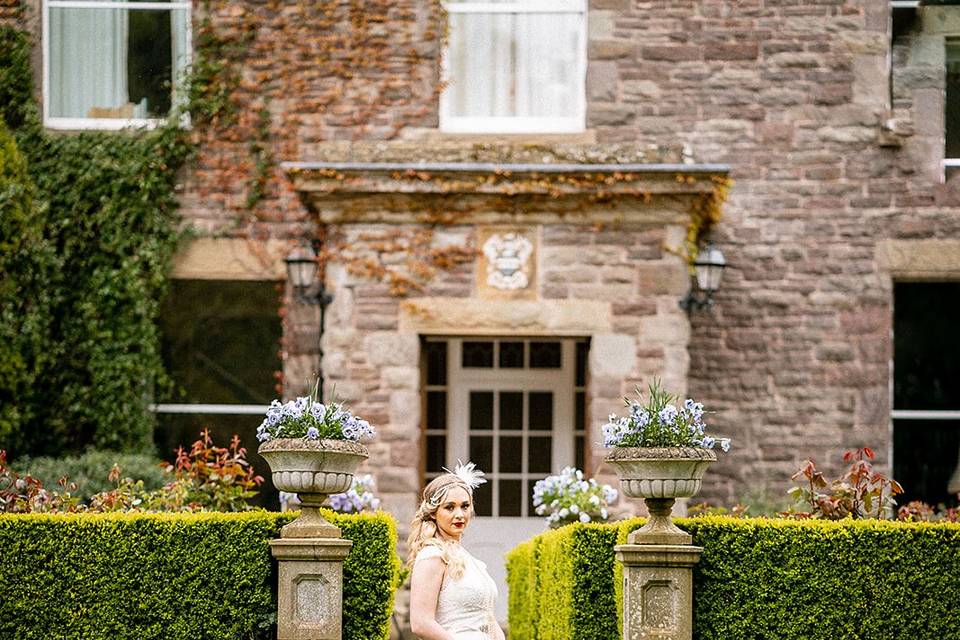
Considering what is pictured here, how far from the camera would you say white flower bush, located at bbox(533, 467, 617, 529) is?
10.4 metres

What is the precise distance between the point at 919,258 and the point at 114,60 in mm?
7483

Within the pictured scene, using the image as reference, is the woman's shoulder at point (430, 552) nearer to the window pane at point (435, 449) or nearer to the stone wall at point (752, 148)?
the stone wall at point (752, 148)

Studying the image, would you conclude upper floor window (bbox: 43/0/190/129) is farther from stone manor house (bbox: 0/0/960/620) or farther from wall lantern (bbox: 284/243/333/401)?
wall lantern (bbox: 284/243/333/401)

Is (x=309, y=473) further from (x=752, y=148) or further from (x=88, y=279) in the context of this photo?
(x=752, y=148)

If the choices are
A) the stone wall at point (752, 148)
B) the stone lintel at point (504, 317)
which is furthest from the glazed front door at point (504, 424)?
the stone lintel at point (504, 317)

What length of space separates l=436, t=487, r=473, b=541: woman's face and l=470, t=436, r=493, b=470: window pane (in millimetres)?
6972

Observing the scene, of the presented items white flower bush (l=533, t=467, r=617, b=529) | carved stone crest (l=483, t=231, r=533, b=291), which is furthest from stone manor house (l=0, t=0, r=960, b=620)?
white flower bush (l=533, t=467, r=617, b=529)

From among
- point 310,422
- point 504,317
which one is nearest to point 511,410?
point 504,317

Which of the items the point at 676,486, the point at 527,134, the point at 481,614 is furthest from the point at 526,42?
the point at 481,614

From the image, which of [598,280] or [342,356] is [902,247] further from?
[342,356]

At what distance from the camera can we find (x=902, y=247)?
12.9 metres

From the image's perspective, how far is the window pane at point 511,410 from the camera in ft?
43.8

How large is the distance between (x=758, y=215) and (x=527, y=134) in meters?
2.16

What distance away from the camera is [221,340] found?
13156 mm
